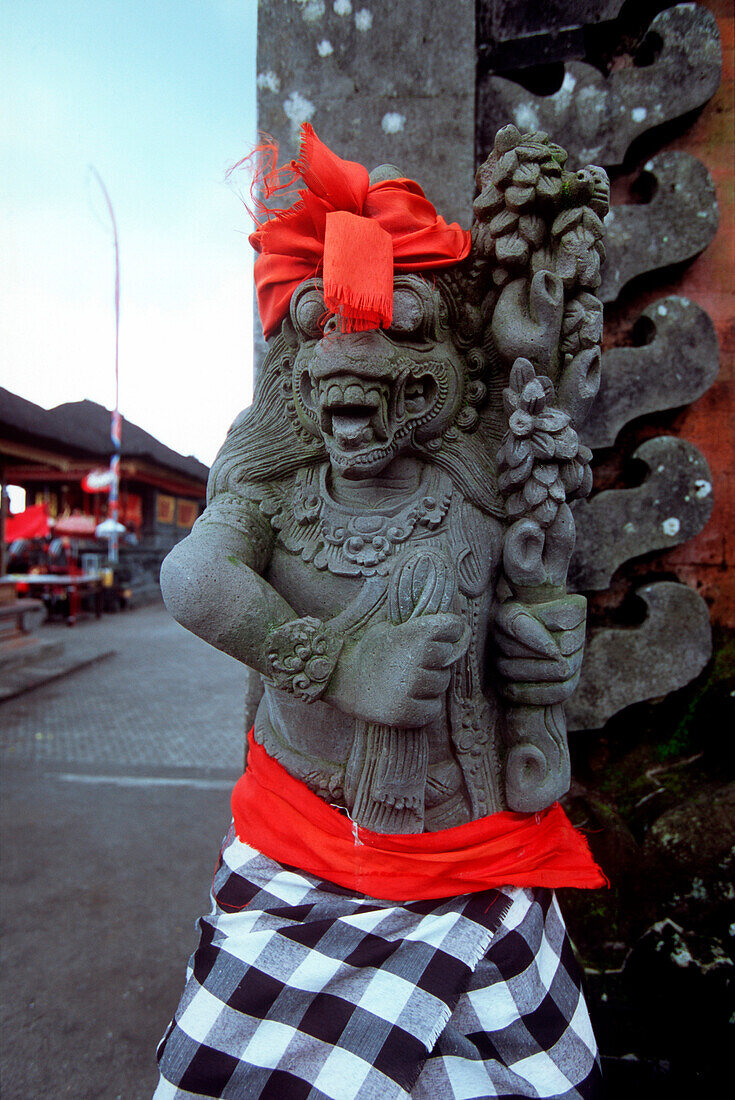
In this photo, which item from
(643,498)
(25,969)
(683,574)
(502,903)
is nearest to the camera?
(502,903)

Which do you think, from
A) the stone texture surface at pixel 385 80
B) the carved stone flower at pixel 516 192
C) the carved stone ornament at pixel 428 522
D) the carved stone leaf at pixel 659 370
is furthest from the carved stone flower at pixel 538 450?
the stone texture surface at pixel 385 80

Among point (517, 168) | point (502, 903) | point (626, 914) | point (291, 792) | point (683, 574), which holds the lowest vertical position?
point (626, 914)

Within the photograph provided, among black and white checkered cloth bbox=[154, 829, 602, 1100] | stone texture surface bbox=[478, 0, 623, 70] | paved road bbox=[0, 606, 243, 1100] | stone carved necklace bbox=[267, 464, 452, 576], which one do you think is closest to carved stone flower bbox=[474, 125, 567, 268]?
stone carved necklace bbox=[267, 464, 452, 576]

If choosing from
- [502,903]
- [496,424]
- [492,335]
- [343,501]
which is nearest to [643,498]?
[496,424]

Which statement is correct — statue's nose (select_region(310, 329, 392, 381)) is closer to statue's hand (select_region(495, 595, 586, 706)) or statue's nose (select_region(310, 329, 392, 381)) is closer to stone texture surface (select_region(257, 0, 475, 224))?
statue's hand (select_region(495, 595, 586, 706))

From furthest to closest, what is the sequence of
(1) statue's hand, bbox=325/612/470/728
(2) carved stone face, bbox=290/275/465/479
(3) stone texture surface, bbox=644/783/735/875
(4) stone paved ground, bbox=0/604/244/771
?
(4) stone paved ground, bbox=0/604/244/771 → (3) stone texture surface, bbox=644/783/735/875 → (2) carved stone face, bbox=290/275/465/479 → (1) statue's hand, bbox=325/612/470/728

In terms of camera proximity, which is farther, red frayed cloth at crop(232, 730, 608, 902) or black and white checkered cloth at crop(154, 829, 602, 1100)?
red frayed cloth at crop(232, 730, 608, 902)

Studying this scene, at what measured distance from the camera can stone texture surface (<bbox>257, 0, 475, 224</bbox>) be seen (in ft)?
6.07

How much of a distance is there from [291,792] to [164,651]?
299 inches

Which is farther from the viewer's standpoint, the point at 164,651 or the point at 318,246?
the point at 164,651

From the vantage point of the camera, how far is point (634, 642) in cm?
181

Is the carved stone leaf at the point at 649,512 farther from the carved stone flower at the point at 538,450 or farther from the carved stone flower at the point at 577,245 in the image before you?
the carved stone flower at the point at 577,245

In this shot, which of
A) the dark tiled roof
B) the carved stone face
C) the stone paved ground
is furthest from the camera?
the dark tiled roof

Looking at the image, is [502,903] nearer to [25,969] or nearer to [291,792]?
[291,792]
